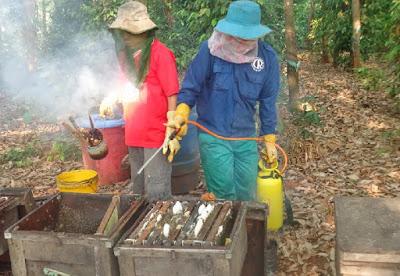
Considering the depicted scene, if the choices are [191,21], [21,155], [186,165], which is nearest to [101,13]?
[191,21]

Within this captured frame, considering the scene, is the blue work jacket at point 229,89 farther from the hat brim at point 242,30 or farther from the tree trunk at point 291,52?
the tree trunk at point 291,52

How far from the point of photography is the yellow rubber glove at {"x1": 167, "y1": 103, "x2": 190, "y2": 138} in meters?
3.99

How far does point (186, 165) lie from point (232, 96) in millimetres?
1932

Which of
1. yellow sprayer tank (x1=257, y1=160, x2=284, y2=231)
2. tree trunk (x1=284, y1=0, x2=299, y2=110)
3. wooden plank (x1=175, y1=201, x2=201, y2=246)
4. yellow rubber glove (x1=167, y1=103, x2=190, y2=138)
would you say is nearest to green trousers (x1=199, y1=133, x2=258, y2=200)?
yellow sprayer tank (x1=257, y1=160, x2=284, y2=231)

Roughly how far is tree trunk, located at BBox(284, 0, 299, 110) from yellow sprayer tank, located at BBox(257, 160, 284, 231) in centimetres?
319

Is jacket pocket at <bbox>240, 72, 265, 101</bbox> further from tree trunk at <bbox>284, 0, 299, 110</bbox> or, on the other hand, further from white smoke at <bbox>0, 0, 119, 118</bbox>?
white smoke at <bbox>0, 0, 119, 118</bbox>

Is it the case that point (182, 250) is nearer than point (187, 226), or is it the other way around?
point (182, 250)

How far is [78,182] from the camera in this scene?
4992 mm

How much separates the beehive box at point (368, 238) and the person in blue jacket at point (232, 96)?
1077 mm

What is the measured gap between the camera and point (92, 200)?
3.90 m

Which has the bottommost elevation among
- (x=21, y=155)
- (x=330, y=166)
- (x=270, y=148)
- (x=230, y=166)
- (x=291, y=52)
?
(x=330, y=166)

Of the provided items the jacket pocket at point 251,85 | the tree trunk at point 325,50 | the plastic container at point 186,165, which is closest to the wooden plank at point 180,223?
the jacket pocket at point 251,85

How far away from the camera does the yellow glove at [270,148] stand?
4562 mm

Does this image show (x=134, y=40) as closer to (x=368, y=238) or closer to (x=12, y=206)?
(x=12, y=206)
